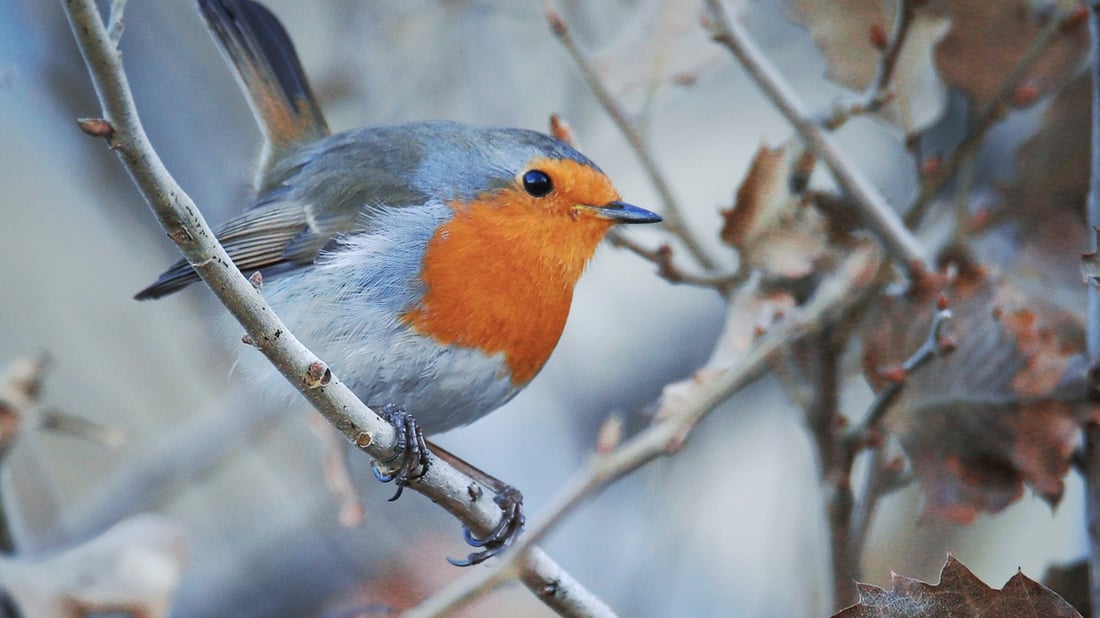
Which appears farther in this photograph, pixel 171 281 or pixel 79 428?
pixel 79 428

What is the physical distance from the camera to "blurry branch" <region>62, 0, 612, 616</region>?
0.89m

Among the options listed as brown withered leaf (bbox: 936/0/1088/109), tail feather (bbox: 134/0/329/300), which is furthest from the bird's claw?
brown withered leaf (bbox: 936/0/1088/109)

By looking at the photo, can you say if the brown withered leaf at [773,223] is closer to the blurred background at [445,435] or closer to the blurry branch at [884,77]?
the blurry branch at [884,77]

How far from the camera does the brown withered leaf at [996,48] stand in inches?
76.7

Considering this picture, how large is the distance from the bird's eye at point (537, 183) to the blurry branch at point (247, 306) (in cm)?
51

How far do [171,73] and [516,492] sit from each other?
83.3 inches

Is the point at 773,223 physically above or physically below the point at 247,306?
below

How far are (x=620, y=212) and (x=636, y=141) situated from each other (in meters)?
0.18

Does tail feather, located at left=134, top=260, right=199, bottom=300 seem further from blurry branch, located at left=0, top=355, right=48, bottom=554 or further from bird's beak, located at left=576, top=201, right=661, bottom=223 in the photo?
bird's beak, located at left=576, top=201, right=661, bottom=223

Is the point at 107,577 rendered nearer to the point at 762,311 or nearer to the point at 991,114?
the point at 762,311

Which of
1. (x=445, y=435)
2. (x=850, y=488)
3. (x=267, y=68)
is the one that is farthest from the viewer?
(x=445, y=435)

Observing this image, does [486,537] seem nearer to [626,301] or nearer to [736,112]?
[626,301]

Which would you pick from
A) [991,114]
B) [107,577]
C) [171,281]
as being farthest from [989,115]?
[107,577]

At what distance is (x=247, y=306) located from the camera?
1104mm
